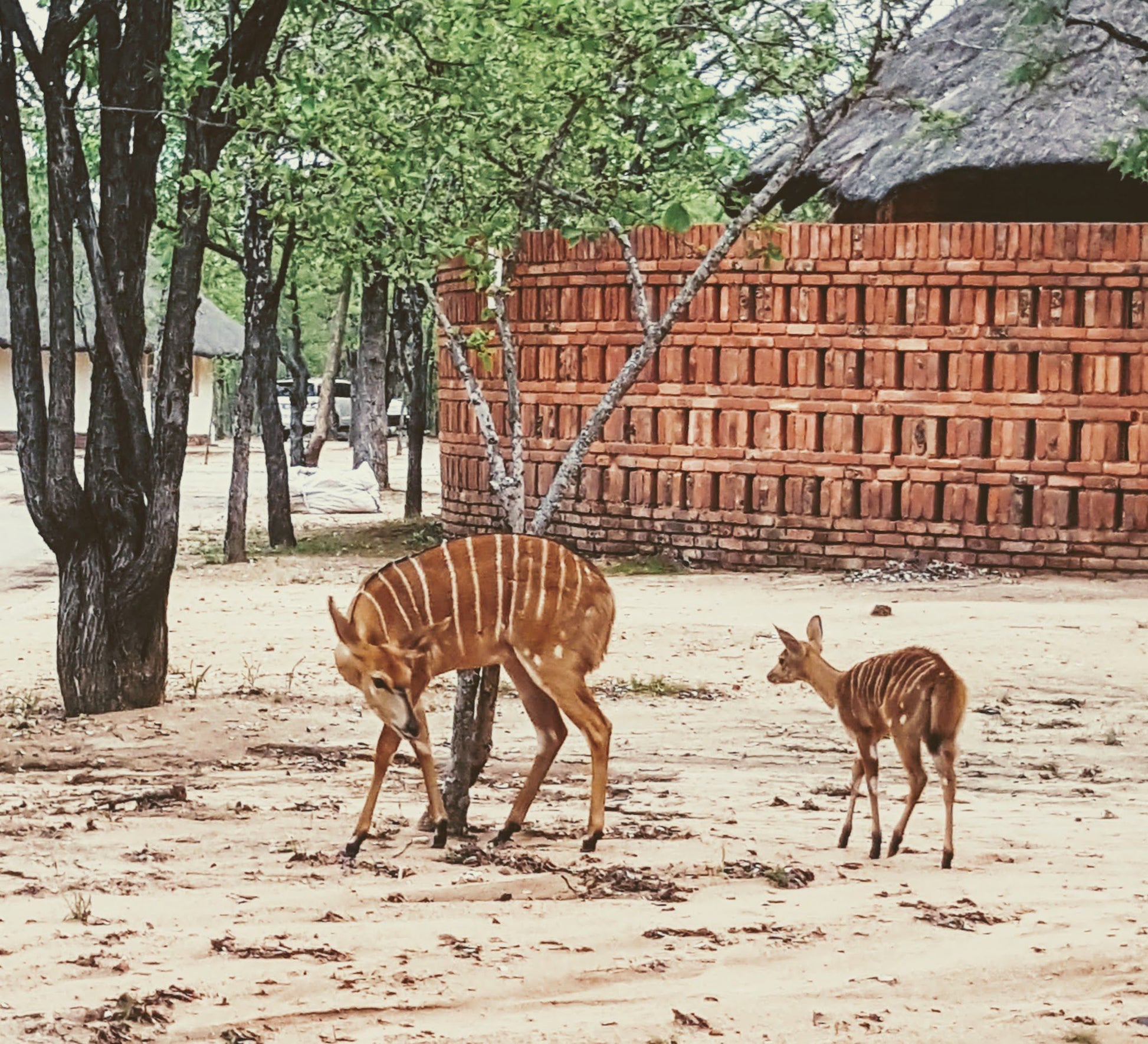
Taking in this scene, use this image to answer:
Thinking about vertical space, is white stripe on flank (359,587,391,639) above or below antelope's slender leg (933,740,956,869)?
above

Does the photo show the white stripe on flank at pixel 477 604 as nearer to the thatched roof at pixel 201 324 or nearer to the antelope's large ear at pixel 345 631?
the antelope's large ear at pixel 345 631

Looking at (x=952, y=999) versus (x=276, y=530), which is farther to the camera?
(x=276, y=530)

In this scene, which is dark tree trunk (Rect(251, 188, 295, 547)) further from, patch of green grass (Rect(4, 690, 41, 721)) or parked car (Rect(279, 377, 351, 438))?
parked car (Rect(279, 377, 351, 438))

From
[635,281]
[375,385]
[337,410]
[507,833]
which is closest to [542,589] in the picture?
[507,833]

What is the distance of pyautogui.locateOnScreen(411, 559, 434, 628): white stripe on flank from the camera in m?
7.22

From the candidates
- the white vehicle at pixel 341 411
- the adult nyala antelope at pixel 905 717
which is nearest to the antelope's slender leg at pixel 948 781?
the adult nyala antelope at pixel 905 717

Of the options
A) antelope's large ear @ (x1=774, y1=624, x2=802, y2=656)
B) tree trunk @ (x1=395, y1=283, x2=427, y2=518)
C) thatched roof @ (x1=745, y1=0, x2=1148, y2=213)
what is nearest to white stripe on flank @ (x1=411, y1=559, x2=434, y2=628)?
antelope's large ear @ (x1=774, y1=624, x2=802, y2=656)

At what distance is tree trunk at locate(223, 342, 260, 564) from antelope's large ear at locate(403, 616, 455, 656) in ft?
43.2

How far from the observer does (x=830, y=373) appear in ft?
57.5

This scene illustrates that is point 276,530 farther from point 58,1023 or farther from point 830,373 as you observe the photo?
point 58,1023

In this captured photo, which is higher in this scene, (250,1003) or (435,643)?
(435,643)

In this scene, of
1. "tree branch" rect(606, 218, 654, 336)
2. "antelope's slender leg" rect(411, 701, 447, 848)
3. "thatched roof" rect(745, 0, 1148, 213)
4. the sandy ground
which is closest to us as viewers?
the sandy ground

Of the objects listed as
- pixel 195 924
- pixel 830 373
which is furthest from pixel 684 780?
pixel 830 373

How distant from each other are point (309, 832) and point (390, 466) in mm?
36534
